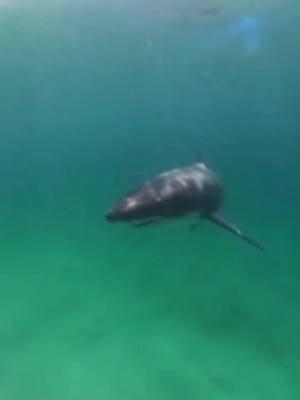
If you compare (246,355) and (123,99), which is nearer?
(246,355)

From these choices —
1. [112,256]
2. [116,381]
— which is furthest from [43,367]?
[112,256]

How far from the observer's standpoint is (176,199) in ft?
19.9

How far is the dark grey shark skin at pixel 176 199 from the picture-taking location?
5.48 metres

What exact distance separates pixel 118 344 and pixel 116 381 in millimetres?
1143

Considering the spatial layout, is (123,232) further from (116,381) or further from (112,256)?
(116,381)

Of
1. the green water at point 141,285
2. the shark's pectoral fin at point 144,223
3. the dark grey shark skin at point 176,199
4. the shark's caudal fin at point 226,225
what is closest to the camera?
the dark grey shark skin at point 176,199

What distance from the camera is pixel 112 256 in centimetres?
1555

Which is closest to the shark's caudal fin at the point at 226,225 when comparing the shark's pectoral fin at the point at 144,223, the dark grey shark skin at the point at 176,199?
the dark grey shark skin at the point at 176,199

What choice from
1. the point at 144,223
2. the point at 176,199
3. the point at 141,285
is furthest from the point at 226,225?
the point at 141,285

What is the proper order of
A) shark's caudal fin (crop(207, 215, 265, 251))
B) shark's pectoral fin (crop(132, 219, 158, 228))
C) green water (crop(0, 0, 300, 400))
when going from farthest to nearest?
green water (crop(0, 0, 300, 400)) → shark's caudal fin (crop(207, 215, 265, 251)) → shark's pectoral fin (crop(132, 219, 158, 228))

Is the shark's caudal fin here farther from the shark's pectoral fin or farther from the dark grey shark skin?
the shark's pectoral fin

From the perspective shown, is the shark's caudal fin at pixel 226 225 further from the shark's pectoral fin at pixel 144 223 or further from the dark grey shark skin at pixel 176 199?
the shark's pectoral fin at pixel 144 223

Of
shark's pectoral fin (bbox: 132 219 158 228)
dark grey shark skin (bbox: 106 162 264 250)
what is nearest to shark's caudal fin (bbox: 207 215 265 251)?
dark grey shark skin (bbox: 106 162 264 250)

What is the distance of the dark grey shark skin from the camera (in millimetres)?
5484
